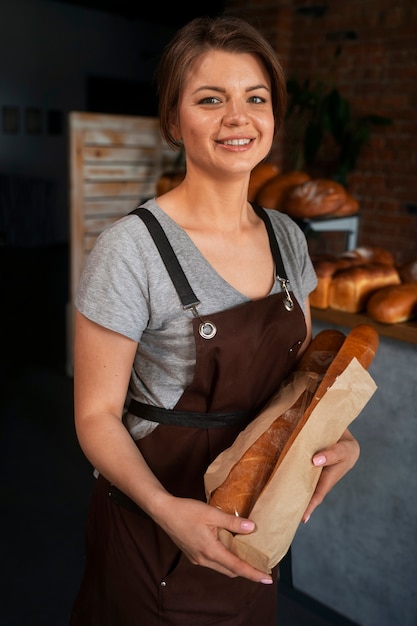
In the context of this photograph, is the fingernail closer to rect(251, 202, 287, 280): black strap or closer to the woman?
the woman

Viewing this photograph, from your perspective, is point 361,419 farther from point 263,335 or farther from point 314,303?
point 263,335

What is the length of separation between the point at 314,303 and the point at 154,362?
0.96 metres

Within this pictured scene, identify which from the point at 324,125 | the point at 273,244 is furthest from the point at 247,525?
the point at 324,125

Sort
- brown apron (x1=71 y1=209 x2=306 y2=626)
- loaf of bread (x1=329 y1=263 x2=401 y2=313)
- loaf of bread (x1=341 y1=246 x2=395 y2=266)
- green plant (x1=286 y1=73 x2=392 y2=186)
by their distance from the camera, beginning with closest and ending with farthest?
1. brown apron (x1=71 y1=209 x2=306 y2=626)
2. loaf of bread (x1=329 y1=263 x2=401 y2=313)
3. loaf of bread (x1=341 y1=246 x2=395 y2=266)
4. green plant (x1=286 y1=73 x2=392 y2=186)

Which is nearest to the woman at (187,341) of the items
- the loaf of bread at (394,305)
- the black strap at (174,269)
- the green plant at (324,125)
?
the black strap at (174,269)

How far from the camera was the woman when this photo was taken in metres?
1.06

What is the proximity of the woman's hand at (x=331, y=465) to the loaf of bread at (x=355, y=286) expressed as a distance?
33.2 inches

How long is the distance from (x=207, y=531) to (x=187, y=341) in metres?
0.32

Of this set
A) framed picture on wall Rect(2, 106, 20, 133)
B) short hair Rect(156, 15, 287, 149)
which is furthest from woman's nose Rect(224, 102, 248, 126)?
framed picture on wall Rect(2, 106, 20, 133)

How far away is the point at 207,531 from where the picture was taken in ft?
3.06

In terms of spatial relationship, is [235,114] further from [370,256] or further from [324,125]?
[324,125]

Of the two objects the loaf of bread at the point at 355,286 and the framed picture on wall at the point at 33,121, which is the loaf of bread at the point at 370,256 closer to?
the loaf of bread at the point at 355,286

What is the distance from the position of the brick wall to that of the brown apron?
352cm

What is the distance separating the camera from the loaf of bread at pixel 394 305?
180cm
